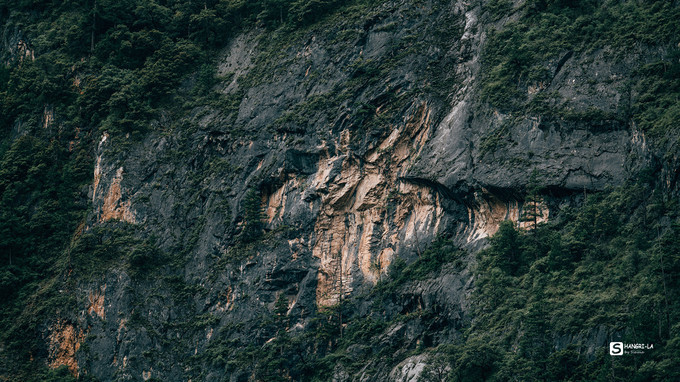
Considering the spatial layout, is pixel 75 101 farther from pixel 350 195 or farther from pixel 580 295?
pixel 580 295

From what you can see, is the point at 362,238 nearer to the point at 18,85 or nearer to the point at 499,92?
the point at 499,92

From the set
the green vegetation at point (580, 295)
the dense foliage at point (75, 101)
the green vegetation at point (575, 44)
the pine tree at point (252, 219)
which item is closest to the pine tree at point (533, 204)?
the green vegetation at point (580, 295)

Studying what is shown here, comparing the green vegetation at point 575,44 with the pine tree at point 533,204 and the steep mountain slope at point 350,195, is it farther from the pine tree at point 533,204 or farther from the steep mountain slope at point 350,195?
the pine tree at point 533,204

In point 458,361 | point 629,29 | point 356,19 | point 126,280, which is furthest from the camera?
point 356,19

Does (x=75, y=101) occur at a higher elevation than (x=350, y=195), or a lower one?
higher

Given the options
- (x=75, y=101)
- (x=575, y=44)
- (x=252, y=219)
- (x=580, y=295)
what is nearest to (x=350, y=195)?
(x=252, y=219)

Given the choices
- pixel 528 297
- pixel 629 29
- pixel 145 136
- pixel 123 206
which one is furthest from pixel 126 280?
pixel 629 29

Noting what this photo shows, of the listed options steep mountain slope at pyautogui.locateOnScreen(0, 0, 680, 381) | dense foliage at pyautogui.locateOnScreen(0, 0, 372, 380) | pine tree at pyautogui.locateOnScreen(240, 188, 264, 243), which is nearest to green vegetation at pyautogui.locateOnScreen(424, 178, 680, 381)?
steep mountain slope at pyautogui.locateOnScreen(0, 0, 680, 381)

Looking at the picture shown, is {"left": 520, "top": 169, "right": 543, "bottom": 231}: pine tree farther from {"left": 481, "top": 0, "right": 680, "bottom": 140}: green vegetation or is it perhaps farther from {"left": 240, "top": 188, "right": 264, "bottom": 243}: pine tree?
{"left": 240, "top": 188, "right": 264, "bottom": 243}: pine tree
